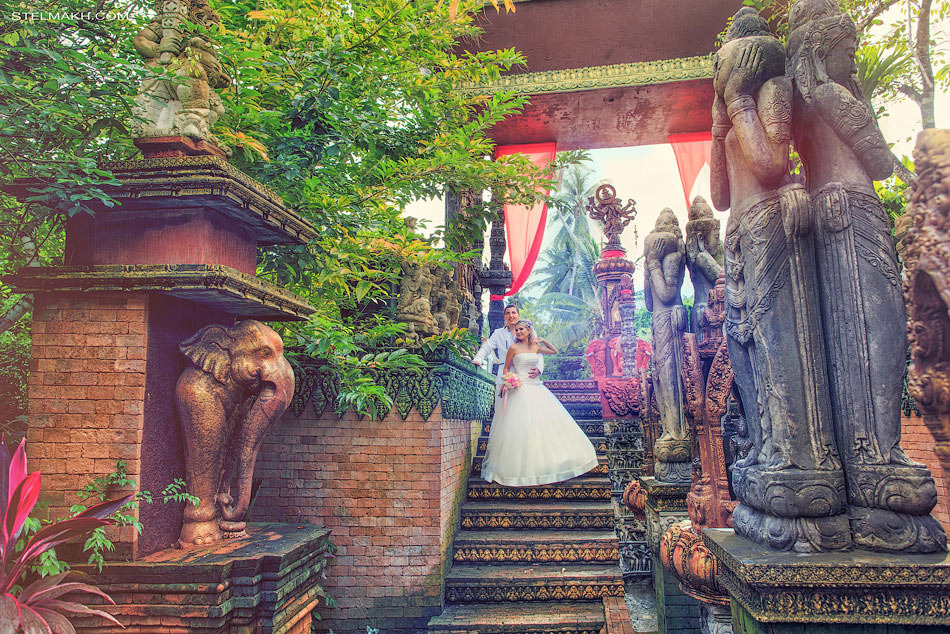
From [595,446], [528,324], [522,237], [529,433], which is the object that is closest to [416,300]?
[528,324]

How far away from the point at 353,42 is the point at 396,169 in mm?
928

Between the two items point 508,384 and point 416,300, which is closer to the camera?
point 416,300

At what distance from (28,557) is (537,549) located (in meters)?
3.97

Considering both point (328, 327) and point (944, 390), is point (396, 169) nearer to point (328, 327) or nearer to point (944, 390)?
point (328, 327)

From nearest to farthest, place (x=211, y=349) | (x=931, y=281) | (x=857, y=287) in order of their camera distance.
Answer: (x=931, y=281), (x=857, y=287), (x=211, y=349)

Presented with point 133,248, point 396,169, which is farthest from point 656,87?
point 133,248

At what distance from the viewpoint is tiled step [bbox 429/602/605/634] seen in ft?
13.8

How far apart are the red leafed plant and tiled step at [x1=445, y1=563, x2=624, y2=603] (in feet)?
→ 10.0

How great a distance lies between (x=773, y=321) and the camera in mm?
2047

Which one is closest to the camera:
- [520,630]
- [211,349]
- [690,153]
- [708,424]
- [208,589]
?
[208,589]

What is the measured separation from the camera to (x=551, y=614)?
4.42 metres

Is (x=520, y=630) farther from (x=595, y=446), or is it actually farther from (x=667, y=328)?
(x=595, y=446)

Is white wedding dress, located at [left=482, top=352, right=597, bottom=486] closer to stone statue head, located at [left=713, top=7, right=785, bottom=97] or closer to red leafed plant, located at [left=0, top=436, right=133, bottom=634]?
red leafed plant, located at [left=0, top=436, right=133, bottom=634]

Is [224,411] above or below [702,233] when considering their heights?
below
